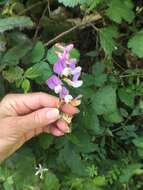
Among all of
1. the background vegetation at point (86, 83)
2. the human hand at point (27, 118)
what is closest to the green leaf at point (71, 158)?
the background vegetation at point (86, 83)

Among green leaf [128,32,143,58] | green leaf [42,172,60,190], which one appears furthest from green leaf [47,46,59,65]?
green leaf [42,172,60,190]

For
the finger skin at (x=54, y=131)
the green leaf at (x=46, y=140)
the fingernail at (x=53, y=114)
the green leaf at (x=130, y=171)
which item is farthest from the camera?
the green leaf at (x=130, y=171)

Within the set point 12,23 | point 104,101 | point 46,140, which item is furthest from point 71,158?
point 12,23

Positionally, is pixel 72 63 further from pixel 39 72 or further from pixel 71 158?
pixel 71 158

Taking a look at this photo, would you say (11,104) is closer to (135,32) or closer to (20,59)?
(20,59)

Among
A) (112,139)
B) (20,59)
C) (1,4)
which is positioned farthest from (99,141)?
(1,4)

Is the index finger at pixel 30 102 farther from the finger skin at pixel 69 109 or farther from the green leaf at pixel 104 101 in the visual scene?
the green leaf at pixel 104 101

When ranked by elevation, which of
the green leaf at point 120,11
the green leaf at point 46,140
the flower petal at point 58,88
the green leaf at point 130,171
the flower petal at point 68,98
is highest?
the green leaf at point 120,11

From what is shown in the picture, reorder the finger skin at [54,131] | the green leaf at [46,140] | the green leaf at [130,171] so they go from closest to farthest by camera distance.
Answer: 1. the finger skin at [54,131]
2. the green leaf at [46,140]
3. the green leaf at [130,171]

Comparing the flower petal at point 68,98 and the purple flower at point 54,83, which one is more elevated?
the purple flower at point 54,83
